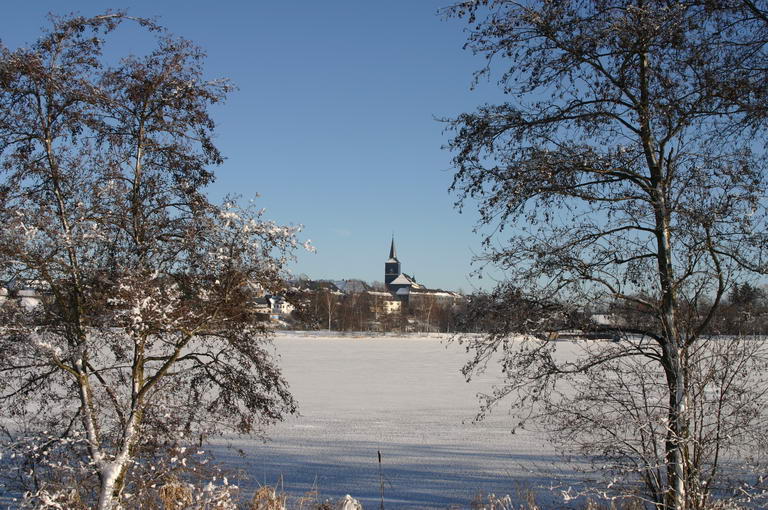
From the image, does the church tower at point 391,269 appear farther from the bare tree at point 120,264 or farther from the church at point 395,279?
the bare tree at point 120,264

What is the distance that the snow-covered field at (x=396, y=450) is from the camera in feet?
31.7

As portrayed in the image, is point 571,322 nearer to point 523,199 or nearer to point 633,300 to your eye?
point 633,300

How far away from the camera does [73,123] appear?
6352 mm

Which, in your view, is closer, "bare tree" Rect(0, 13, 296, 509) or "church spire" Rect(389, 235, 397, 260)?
"bare tree" Rect(0, 13, 296, 509)

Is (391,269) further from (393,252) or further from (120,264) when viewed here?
(120,264)

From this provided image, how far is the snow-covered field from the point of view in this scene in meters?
9.67

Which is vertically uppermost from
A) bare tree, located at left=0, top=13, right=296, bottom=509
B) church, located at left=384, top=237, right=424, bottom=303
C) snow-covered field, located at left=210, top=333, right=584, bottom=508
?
church, located at left=384, top=237, right=424, bottom=303

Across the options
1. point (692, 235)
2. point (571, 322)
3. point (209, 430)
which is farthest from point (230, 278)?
point (692, 235)

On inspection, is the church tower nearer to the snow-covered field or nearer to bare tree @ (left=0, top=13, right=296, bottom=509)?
the snow-covered field

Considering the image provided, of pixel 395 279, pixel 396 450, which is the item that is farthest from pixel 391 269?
pixel 396 450

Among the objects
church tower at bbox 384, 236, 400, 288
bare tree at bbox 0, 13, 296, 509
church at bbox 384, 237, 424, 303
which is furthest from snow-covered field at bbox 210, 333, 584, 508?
church tower at bbox 384, 236, 400, 288

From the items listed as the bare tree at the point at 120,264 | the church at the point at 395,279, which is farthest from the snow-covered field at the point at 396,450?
the church at the point at 395,279

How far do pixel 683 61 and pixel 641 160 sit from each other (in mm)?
964

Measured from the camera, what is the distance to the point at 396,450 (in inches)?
485
